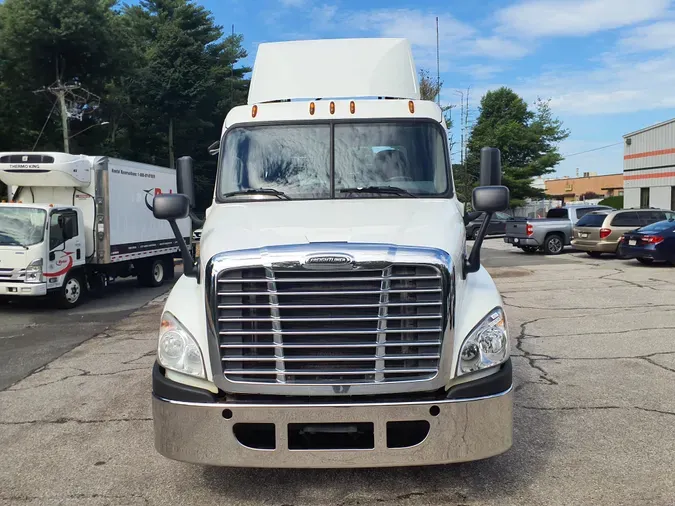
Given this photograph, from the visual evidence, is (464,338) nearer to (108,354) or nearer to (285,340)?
(285,340)

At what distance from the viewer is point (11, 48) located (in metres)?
33.1

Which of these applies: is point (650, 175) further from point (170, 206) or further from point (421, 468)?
point (170, 206)

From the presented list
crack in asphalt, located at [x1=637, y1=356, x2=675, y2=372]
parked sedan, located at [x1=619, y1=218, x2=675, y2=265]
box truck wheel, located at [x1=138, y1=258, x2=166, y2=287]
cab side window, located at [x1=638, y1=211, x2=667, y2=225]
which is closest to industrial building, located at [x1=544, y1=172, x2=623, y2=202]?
cab side window, located at [x1=638, y1=211, x2=667, y2=225]

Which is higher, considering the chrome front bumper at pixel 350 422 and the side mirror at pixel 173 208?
the side mirror at pixel 173 208

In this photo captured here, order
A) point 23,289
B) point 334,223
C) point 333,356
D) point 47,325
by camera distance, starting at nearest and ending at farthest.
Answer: point 333,356, point 334,223, point 47,325, point 23,289

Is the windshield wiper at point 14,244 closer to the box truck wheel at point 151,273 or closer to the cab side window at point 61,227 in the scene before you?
the cab side window at point 61,227

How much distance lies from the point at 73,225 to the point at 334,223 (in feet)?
33.4

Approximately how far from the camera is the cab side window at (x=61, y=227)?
12.1 meters

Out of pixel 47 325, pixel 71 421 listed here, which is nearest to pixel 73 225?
pixel 47 325

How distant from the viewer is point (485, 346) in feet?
12.2

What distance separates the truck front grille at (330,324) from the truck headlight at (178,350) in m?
0.19

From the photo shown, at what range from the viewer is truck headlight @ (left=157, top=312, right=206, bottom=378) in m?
3.72

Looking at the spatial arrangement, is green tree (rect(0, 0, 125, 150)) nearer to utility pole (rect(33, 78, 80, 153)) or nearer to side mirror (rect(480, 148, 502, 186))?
utility pole (rect(33, 78, 80, 153))

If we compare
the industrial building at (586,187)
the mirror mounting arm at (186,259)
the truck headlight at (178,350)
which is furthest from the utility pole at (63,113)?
the industrial building at (586,187)
